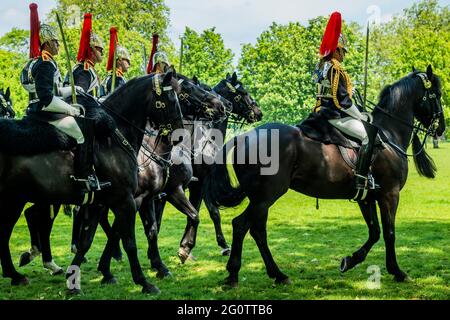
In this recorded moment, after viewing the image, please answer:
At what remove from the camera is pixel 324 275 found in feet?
32.4

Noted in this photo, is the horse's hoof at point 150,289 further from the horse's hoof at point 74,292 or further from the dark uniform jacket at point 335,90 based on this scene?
the dark uniform jacket at point 335,90

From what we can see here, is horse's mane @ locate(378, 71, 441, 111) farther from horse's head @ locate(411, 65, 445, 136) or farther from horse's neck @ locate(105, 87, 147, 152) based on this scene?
horse's neck @ locate(105, 87, 147, 152)

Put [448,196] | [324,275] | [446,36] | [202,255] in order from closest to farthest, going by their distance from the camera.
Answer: [324,275] < [202,255] < [448,196] < [446,36]

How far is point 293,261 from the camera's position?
36.4 ft

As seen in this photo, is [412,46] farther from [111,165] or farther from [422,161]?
[111,165]

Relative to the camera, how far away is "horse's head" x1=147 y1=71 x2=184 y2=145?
28.7 feet

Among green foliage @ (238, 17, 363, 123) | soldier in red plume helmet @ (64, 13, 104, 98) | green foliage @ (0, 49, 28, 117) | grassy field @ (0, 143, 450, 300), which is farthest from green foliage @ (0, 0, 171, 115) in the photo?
soldier in red plume helmet @ (64, 13, 104, 98)

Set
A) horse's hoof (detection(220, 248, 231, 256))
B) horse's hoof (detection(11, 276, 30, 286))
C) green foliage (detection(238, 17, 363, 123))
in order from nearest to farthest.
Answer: horse's hoof (detection(11, 276, 30, 286)) < horse's hoof (detection(220, 248, 231, 256)) < green foliage (detection(238, 17, 363, 123))

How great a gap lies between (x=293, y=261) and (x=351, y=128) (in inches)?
108
